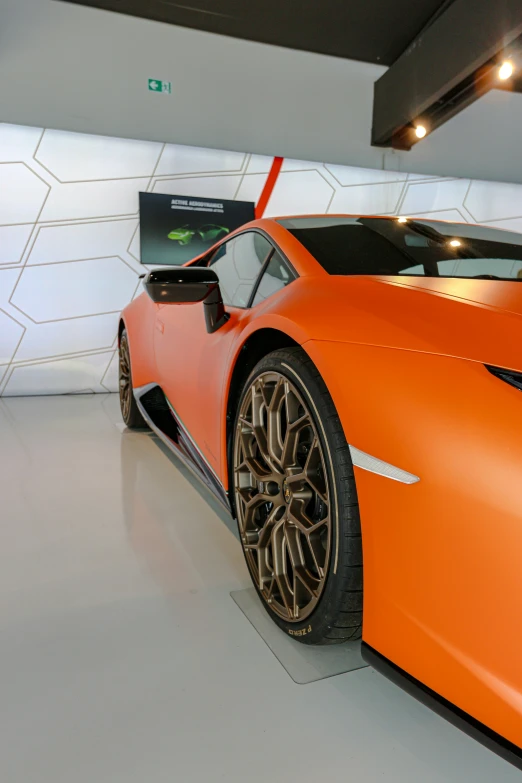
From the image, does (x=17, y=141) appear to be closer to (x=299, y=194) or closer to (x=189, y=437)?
(x=299, y=194)

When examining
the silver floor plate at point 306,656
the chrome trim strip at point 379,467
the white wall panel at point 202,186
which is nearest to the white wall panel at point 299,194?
the white wall panel at point 202,186

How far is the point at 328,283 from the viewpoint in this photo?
1.25m

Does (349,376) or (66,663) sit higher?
(349,376)

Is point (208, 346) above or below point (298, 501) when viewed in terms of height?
above

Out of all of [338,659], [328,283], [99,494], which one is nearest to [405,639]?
[338,659]

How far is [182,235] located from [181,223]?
120 millimetres

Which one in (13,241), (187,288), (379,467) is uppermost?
(13,241)

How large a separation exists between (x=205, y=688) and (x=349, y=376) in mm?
716

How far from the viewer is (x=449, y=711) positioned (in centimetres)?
78

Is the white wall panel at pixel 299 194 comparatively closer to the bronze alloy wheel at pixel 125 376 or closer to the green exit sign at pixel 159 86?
the green exit sign at pixel 159 86

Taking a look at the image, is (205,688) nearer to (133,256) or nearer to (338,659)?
(338,659)

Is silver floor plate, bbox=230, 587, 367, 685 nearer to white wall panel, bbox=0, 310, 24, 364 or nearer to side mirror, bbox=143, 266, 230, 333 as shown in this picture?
side mirror, bbox=143, 266, 230, 333

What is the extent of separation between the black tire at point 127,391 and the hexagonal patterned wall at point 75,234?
2.13 metres

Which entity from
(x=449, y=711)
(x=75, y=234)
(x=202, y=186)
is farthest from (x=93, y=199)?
(x=449, y=711)
